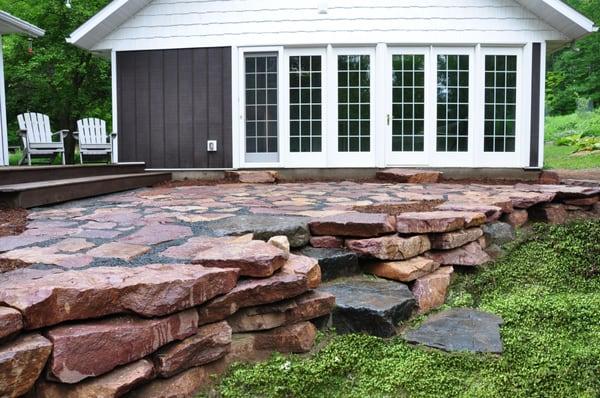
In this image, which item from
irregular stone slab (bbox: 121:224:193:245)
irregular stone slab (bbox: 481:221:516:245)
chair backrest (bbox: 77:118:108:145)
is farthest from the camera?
chair backrest (bbox: 77:118:108:145)

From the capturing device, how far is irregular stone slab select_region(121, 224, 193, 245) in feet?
9.44

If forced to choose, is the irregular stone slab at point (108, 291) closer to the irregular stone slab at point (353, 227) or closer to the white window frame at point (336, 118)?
the irregular stone slab at point (353, 227)

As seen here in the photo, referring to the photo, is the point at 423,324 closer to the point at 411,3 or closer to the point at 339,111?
A: the point at 339,111

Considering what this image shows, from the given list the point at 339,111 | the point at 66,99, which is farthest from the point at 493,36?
the point at 66,99

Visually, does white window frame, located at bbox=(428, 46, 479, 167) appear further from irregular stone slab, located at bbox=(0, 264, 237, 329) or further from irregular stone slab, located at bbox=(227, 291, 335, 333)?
irregular stone slab, located at bbox=(0, 264, 237, 329)

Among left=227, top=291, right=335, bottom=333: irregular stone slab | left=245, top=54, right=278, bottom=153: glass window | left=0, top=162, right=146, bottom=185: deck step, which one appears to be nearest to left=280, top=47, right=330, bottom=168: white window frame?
left=245, top=54, right=278, bottom=153: glass window

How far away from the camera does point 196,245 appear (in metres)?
2.72

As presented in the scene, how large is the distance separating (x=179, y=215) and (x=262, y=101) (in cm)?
437

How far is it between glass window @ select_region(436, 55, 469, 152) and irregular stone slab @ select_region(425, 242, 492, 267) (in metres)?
4.58

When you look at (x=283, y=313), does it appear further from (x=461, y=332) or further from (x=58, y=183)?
(x=58, y=183)

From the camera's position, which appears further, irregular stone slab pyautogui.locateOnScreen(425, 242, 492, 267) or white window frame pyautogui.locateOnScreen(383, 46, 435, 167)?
white window frame pyautogui.locateOnScreen(383, 46, 435, 167)

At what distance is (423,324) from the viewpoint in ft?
8.64

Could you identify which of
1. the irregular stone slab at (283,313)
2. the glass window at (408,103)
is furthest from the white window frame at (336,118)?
the irregular stone slab at (283,313)

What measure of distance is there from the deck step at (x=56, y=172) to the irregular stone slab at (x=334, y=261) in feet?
10.8
